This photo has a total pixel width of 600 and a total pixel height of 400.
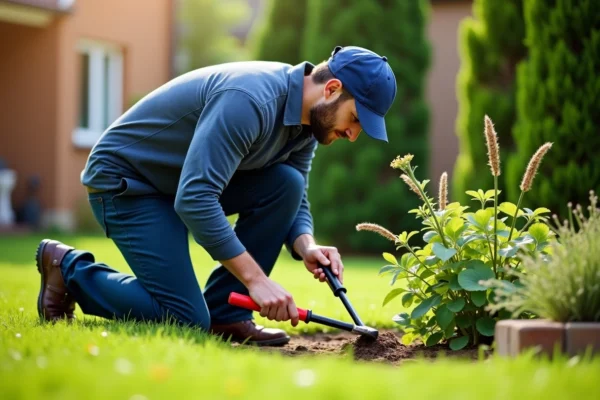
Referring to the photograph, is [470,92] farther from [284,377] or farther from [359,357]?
[284,377]

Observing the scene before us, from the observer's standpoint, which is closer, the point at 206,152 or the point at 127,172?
the point at 206,152

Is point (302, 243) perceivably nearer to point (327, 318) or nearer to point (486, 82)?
point (327, 318)

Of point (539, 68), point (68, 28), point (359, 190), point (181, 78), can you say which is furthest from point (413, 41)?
point (181, 78)

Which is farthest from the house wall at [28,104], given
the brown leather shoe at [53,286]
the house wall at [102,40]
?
the brown leather shoe at [53,286]

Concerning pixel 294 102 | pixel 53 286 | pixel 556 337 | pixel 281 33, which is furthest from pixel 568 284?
pixel 281 33

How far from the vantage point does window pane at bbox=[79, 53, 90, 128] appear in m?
12.2

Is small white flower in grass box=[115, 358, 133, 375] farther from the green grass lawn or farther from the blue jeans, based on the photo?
the blue jeans

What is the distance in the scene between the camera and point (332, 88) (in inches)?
120

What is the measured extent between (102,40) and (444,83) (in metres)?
5.61

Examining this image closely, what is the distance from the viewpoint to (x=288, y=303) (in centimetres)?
280

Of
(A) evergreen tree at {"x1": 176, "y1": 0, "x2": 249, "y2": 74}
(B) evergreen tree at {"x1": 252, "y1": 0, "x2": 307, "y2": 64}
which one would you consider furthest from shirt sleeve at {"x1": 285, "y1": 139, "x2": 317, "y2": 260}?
(A) evergreen tree at {"x1": 176, "y1": 0, "x2": 249, "y2": 74}

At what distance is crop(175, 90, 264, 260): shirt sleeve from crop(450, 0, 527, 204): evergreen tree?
5322mm

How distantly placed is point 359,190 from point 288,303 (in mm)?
7072

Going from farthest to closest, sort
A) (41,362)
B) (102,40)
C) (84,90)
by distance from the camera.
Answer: (84,90)
(102,40)
(41,362)
